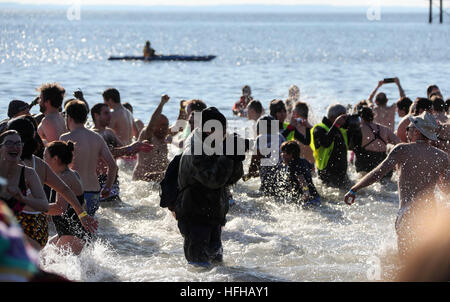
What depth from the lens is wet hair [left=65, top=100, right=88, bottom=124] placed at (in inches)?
279

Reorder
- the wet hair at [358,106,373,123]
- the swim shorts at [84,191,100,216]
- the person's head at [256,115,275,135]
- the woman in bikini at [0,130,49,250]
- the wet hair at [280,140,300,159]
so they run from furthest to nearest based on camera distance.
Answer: the wet hair at [358,106,373,123] → the person's head at [256,115,275,135] → the wet hair at [280,140,300,159] → the swim shorts at [84,191,100,216] → the woman in bikini at [0,130,49,250]

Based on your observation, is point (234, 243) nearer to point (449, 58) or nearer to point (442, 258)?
point (442, 258)

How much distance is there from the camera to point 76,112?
7113mm

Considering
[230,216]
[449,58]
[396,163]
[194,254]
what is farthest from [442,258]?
[449,58]

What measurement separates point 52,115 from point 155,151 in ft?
7.90

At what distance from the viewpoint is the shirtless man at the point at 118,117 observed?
397 inches

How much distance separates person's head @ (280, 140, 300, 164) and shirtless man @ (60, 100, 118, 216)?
9.44 ft

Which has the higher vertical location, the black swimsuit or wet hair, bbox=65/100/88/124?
wet hair, bbox=65/100/88/124

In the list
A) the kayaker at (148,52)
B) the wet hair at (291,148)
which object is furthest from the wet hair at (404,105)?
the kayaker at (148,52)

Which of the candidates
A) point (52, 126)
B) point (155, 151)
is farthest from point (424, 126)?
point (155, 151)

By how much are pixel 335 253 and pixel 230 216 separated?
6.97 feet

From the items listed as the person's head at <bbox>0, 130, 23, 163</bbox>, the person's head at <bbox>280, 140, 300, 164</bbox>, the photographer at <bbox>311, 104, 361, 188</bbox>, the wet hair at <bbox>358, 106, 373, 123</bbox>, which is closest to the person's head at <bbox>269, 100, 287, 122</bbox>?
the photographer at <bbox>311, 104, 361, 188</bbox>

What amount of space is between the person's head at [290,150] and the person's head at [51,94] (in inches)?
121

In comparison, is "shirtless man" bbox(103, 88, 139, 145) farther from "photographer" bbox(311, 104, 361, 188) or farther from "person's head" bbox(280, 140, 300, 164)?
"photographer" bbox(311, 104, 361, 188)
